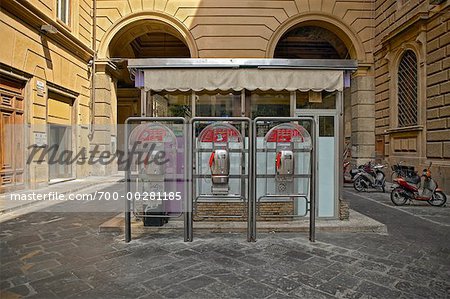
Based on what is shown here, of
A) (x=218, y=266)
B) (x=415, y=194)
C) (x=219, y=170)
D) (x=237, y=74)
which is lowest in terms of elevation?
(x=218, y=266)

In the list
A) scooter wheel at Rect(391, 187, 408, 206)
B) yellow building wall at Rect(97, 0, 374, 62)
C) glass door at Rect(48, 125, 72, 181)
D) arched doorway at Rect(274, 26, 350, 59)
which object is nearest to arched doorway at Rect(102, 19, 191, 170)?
yellow building wall at Rect(97, 0, 374, 62)

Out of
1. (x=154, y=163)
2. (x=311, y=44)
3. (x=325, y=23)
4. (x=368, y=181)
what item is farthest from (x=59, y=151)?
(x=311, y=44)

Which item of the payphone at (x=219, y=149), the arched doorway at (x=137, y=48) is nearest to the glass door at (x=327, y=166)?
the payphone at (x=219, y=149)

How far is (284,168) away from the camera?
5.28m

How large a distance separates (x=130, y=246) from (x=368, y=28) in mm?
13590

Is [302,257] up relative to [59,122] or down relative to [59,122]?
down

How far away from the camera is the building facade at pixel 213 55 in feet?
30.1

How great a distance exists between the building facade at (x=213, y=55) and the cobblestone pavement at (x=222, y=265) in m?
5.17

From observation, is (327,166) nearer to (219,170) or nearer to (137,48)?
(219,170)

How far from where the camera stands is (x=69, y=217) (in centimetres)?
650

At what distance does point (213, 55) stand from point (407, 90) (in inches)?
301

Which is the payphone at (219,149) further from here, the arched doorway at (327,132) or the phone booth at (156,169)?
the arched doorway at (327,132)

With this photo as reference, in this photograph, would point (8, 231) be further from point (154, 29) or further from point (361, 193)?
point (154, 29)

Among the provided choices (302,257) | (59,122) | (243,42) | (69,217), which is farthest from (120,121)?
(302,257)
